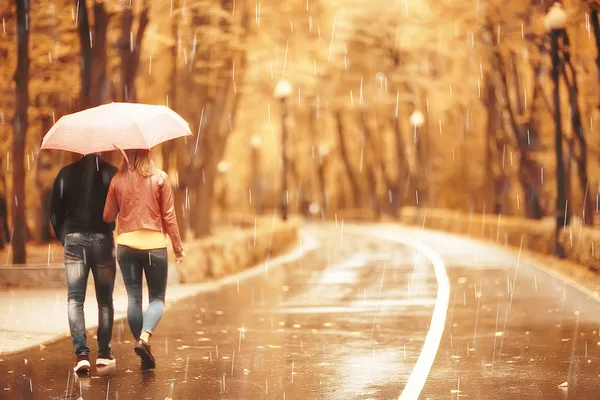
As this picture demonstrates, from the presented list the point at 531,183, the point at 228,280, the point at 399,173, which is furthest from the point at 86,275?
the point at 399,173

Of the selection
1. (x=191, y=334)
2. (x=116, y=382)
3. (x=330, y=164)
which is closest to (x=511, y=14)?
(x=191, y=334)

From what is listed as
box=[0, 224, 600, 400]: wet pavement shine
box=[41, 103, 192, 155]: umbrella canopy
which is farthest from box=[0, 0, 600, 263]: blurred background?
box=[41, 103, 192, 155]: umbrella canopy

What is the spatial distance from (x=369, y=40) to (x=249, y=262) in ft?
73.2

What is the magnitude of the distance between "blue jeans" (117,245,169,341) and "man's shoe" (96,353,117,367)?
345mm

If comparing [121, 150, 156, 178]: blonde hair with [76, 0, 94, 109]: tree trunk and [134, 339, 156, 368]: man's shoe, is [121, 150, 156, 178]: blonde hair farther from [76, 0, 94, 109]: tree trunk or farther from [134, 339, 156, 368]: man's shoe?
[76, 0, 94, 109]: tree trunk

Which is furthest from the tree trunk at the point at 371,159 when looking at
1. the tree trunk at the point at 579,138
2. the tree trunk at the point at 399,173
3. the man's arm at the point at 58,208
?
the man's arm at the point at 58,208

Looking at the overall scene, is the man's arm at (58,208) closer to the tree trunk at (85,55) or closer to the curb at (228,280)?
the curb at (228,280)

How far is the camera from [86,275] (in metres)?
9.44

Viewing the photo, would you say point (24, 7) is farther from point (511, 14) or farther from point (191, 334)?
point (511, 14)

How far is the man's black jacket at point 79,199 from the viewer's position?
925cm

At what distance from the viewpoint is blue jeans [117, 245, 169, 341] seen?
927 cm

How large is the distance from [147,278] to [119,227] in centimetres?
49

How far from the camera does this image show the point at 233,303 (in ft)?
50.8

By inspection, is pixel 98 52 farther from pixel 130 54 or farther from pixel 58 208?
pixel 58 208
